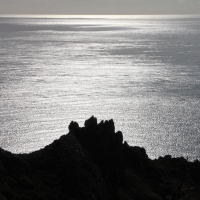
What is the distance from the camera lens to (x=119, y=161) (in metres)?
36.6

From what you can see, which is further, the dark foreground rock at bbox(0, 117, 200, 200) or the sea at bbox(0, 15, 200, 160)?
the sea at bbox(0, 15, 200, 160)

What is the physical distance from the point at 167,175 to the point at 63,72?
103m

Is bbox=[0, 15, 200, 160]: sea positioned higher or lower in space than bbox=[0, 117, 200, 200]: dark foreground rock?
higher

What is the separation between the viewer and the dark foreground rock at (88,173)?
1181 inches

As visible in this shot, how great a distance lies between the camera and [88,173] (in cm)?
3278

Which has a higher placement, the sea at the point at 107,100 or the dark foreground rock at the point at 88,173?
the sea at the point at 107,100

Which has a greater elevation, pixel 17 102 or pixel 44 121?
pixel 17 102

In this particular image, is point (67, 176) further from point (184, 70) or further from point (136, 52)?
point (136, 52)

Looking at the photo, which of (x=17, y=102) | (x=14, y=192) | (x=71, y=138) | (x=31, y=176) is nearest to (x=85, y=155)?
(x=71, y=138)

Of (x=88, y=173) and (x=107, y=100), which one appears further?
(x=107, y=100)

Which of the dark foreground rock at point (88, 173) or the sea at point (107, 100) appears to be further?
the sea at point (107, 100)

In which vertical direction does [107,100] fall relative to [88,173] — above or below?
above

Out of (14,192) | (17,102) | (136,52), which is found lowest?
(14,192)

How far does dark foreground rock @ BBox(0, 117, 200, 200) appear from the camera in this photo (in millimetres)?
30000
